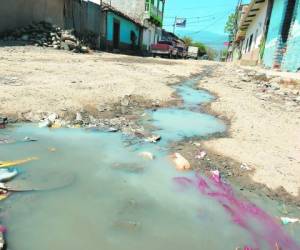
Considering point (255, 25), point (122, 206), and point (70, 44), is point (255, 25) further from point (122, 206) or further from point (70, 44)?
point (122, 206)

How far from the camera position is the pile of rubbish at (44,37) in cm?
1248

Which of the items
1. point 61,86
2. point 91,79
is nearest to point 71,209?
point 61,86

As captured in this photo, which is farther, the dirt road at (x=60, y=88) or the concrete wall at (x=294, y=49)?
the concrete wall at (x=294, y=49)

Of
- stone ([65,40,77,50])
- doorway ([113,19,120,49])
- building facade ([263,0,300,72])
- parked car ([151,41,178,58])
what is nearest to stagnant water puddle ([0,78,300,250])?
building facade ([263,0,300,72])

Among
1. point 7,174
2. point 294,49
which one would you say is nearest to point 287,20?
point 294,49

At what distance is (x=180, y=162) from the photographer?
3.35 metres

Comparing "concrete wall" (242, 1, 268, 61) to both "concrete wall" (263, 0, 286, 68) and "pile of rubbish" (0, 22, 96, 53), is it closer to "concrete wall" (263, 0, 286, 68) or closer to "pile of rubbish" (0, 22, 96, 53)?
"concrete wall" (263, 0, 286, 68)

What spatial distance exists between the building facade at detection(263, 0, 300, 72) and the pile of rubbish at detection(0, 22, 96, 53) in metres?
7.76

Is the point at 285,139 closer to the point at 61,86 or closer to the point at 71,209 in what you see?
the point at 71,209

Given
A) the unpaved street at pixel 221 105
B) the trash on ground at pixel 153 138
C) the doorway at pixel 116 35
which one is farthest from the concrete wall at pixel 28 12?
the trash on ground at pixel 153 138

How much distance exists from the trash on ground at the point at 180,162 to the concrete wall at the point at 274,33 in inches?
443

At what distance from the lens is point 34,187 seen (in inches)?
104

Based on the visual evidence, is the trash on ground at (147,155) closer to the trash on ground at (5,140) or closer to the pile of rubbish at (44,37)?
the trash on ground at (5,140)

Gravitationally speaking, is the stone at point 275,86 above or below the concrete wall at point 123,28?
below
